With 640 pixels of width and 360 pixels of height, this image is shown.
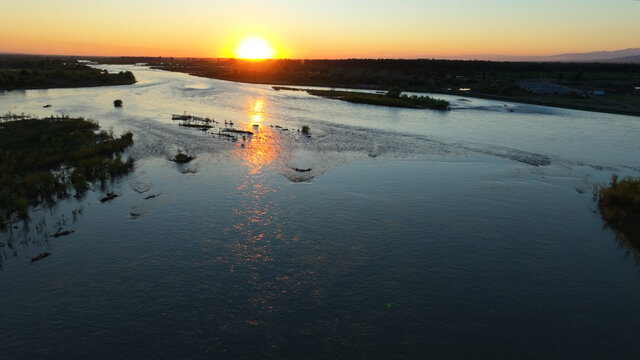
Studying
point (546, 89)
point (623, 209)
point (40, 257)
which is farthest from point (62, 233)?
point (546, 89)

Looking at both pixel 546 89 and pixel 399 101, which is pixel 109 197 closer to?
pixel 399 101

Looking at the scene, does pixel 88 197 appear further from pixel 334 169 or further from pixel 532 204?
pixel 532 204

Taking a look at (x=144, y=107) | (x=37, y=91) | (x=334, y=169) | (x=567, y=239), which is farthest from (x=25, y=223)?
(x=37, y=91)

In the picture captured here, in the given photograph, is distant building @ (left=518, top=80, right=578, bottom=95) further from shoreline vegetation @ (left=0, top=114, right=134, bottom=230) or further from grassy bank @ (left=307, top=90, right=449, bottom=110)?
shoreline vegetation @ (left=0, top=114, right=134, bottom=230)

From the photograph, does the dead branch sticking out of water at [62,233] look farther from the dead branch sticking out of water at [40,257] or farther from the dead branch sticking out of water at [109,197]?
the dead branch sticking out of water at [109,197]

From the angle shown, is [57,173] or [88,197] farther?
[57,173]

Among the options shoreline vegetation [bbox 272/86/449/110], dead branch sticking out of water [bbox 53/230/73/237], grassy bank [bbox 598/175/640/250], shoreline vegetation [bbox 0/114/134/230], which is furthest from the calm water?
shoreline vegetation [bbox 272/86/449/110]
